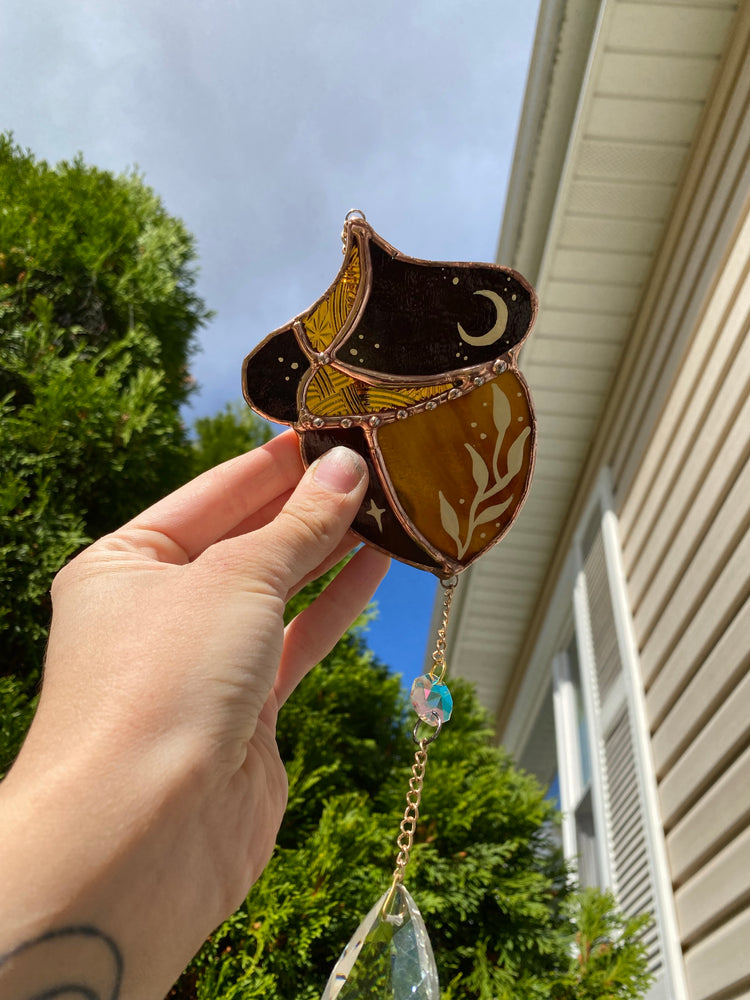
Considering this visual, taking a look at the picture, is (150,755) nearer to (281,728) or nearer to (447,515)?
(447,515)

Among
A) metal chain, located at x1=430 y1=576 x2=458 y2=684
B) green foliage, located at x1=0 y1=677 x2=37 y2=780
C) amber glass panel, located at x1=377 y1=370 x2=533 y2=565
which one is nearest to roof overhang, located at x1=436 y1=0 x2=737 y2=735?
amber glass panel, located at x1=377 y1=370 x2=533 y2=565

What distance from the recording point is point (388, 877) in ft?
7.13

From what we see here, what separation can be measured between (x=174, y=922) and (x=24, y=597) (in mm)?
1543

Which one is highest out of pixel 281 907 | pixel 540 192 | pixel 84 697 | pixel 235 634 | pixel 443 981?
pixel 540 192

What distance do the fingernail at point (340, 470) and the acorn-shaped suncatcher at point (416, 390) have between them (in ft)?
0.13

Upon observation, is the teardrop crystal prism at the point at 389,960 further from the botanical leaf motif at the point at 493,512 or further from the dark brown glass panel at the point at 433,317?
the dark brown glass panel at the point at 433,317

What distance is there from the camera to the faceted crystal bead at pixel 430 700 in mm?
1322

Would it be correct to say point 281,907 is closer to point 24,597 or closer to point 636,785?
point 24,597

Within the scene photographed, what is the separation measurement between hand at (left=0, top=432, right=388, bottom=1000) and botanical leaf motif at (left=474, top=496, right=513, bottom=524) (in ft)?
0.91

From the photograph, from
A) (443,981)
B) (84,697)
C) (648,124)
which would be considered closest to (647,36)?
(648,124)

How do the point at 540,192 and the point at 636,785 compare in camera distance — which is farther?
the point at 540,192

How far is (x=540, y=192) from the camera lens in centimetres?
397

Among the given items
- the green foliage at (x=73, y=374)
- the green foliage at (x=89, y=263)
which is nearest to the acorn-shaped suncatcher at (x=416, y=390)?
the green foliage at (x=73, y=374)

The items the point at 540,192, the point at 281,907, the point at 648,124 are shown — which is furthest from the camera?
the point at 540,192
